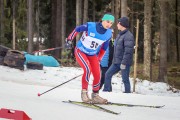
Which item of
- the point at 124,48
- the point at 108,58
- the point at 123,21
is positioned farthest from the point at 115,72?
the point at 123,21

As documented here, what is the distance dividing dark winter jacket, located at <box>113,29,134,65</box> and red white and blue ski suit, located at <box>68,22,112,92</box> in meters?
2.59

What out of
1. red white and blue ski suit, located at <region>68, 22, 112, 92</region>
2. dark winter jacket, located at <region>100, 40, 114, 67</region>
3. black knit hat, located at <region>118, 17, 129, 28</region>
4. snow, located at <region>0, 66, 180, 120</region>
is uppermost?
black knit hat, located at <region>118, 17, 129, 28</region>

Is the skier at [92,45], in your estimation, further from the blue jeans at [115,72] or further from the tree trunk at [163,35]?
the tree trunk at [163,35]

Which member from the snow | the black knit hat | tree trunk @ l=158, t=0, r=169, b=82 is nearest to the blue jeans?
the black knit hat

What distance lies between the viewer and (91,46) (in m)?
6.53

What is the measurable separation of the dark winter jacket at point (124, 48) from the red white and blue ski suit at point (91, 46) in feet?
8.50

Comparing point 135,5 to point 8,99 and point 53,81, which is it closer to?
point 53,81

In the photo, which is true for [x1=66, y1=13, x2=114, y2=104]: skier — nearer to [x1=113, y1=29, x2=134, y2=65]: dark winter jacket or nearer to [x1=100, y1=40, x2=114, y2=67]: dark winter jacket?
[x1=113, y1=29, x2=134, y2=65]: dark winter jacket

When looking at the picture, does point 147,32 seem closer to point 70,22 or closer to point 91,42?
point 91,42

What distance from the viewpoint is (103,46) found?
22.3 ft

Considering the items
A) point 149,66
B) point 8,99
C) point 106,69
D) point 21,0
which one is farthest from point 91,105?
point 21,0

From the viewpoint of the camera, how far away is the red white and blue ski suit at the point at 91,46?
6453 millimetres

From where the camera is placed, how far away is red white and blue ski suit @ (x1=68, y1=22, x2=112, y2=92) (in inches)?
254

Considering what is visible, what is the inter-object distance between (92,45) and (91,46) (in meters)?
0.03
